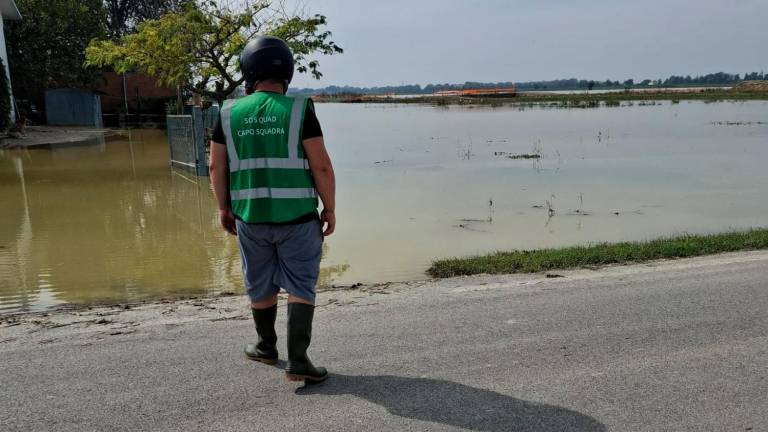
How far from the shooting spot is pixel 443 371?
3990 mm

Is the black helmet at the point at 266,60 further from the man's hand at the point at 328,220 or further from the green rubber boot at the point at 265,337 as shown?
the green rubber boot at the point at 265,337

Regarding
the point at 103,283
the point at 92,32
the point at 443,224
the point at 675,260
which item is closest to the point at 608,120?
the point at 92,32

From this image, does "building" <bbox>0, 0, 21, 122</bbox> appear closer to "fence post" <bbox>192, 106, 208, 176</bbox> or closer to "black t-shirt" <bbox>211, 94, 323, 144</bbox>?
"fence post" <bbox>192, 106, 208, 176</bbox>

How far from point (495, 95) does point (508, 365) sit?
90.0 meters

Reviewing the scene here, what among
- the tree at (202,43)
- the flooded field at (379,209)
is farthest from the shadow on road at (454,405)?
the tree at (202,43)

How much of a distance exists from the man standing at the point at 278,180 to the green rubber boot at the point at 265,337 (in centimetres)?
25

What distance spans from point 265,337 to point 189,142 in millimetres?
12819

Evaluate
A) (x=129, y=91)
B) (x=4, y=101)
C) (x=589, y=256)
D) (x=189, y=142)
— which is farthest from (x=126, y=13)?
(x=589, y=256)

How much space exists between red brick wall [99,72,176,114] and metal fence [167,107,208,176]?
22.4m

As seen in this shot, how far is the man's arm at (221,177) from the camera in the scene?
12.3 feet

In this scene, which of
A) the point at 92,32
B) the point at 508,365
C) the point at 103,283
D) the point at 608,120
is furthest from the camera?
the point at 608,120

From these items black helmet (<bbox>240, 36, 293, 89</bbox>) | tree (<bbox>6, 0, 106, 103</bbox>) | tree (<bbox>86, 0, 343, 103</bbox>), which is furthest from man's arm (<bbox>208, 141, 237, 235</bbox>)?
tree (<bbox>6, 0, 106, 103</bbox>)

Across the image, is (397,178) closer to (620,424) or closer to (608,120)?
(620,424)

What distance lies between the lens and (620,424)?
11.0ft
